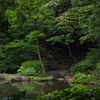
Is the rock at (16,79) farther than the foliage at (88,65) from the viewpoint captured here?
No

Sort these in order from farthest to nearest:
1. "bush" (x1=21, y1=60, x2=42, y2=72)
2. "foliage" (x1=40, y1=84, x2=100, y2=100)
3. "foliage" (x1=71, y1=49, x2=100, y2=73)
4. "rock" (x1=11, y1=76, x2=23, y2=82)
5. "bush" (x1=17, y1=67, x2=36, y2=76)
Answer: "bush" (x1=21, y1=60, x2=42, y2=72) → "bush" (x1=17, y1=67, x2=36, y2=76) → "foliage" (x1=71, y1=49, x2=100, y2=73) → "rock" (x1=11, y1=76, x2=23, y2=82) → "foliage" (x1=40, y1=84, x2=100, y2=100)

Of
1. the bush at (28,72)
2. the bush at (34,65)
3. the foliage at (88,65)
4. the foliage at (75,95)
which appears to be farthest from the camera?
the bush at (34,65)

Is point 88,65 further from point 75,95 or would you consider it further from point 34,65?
point 75,95

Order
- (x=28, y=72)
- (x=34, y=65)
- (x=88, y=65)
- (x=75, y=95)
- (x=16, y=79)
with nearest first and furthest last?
(x=75, y=95)
(x=16, y=79)
(x=88, y=65)
(x=28, y=72)
(x=34, y=65)

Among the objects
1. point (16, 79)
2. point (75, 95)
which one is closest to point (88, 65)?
point (16, 79)

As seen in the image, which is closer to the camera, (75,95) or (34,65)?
(75,95)

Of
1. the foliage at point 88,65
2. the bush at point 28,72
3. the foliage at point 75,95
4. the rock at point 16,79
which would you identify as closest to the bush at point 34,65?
the bush at point 28,72

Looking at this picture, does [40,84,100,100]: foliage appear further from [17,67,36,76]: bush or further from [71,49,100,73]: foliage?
[17,67,36,76]: bush

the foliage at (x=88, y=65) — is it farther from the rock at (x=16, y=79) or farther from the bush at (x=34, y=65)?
the rock at (x=16, y=79)

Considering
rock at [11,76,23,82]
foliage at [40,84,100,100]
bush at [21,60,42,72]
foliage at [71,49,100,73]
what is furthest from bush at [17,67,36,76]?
foliage at [40,84,100,100]

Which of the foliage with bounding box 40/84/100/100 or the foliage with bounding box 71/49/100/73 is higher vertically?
the foliage with bounding box 40/84/100/100

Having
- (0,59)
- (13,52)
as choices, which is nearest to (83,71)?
(13,52)

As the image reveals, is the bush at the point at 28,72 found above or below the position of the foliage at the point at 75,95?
below

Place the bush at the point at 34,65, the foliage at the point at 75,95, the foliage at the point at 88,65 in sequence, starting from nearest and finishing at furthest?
the foliage at the point at 75,95 < the foliage at the point at 88,65 < the bush at the point at 34,65
